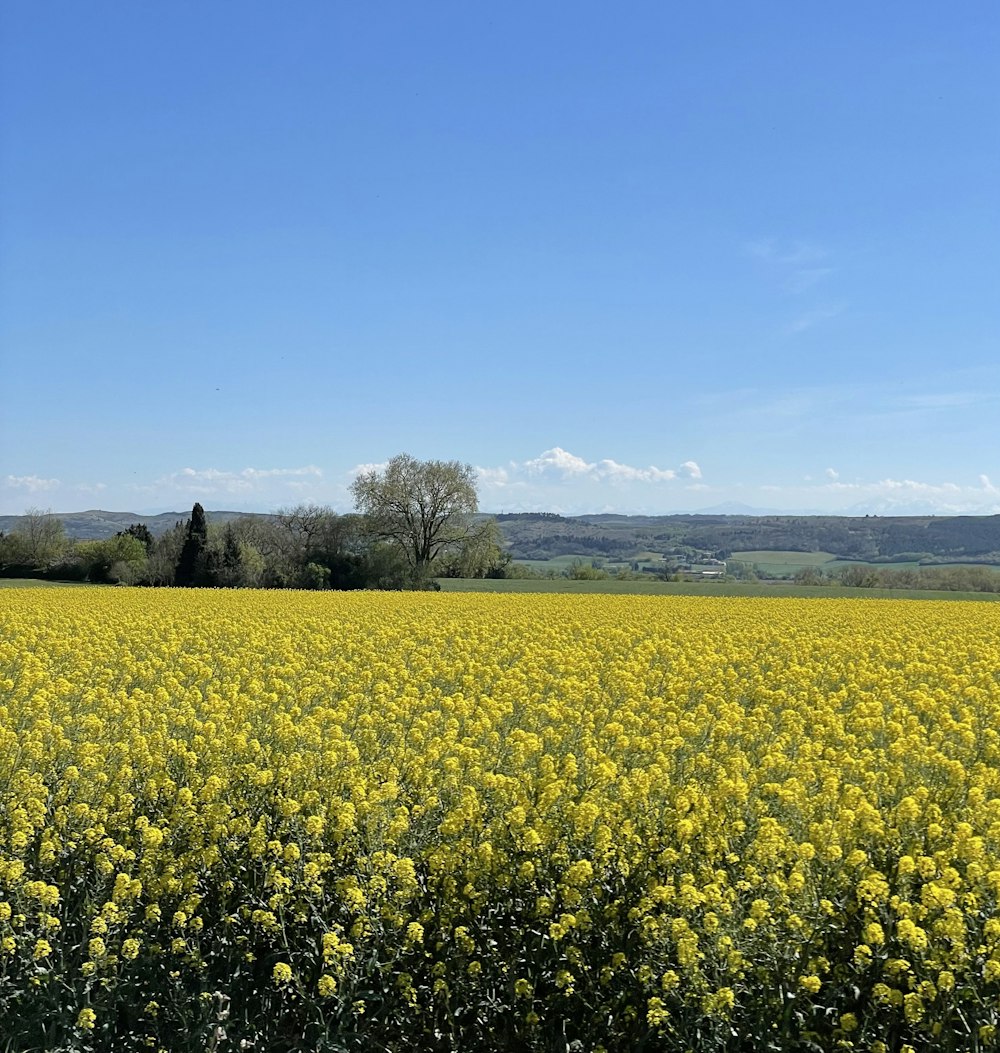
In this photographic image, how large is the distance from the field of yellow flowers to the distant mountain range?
80271mm

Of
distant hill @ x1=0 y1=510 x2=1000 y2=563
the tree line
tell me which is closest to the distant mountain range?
distant hill @ x1=0 y1=510 x2=1000 y2=563

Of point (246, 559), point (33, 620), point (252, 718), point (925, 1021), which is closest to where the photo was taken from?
point (925, 1021)

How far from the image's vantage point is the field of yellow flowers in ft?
15.2

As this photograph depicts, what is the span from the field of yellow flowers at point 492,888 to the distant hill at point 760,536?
8111 centimetres

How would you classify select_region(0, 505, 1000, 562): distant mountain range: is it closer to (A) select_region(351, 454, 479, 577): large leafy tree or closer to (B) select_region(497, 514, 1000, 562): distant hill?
(B) select_region(497, 514, 1000, 562): distant hill

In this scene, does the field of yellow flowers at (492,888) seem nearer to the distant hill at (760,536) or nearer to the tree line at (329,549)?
the tree line at (329,549)

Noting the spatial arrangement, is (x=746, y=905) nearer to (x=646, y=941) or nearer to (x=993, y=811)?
(x=646, y=941)

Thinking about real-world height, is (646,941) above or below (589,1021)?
above

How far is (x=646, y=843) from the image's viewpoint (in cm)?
568

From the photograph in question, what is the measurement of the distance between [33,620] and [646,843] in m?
17.1

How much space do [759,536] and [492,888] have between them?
5156 inches

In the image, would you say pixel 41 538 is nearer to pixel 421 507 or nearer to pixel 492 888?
pixel 421 507

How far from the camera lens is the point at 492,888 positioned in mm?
5387

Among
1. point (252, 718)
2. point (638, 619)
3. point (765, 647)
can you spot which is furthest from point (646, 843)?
point (638, 619)
